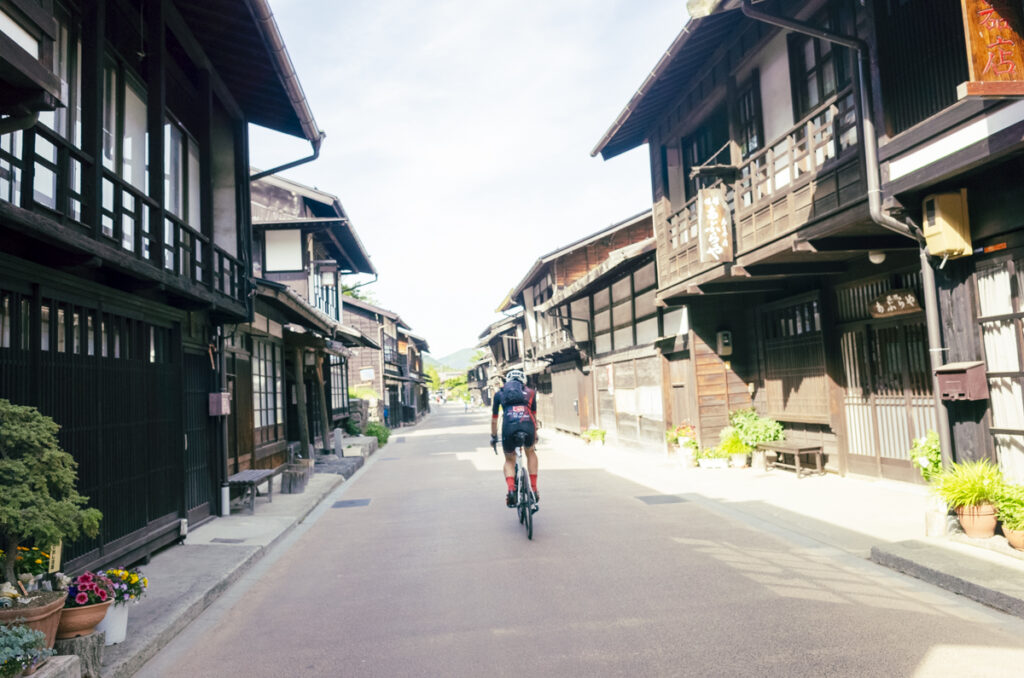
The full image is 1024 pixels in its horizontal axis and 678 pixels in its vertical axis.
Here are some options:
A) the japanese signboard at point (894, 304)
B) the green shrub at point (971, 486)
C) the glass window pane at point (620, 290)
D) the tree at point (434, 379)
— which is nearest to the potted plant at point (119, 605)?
the green shrub at point (971, 486)

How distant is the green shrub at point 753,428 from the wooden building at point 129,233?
9814mm

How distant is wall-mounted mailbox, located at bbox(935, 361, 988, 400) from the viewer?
24.5 feet

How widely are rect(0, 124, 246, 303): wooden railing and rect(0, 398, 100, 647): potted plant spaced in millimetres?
2024

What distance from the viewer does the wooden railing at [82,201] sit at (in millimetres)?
5918

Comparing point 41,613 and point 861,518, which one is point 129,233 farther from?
point 861,518

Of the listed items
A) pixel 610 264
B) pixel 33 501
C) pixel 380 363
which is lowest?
pixel 33 501

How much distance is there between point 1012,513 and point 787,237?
16.5 ft

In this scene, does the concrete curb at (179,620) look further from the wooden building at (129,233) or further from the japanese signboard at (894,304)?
the japanese signboard at (894,304)

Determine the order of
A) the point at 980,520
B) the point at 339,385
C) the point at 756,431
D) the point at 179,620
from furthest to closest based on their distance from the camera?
the point at 339,385 → the point at 756,431 → the point at 980,520 → the point at 179,620

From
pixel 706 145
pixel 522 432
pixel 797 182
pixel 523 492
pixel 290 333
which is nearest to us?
pixel 523 492

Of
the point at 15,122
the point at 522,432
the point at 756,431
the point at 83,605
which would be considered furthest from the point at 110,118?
the point at 756,431

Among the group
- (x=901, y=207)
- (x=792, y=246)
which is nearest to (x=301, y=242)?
(x=792, y=246)

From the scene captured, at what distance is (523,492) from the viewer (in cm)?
879

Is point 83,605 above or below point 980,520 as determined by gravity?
above
